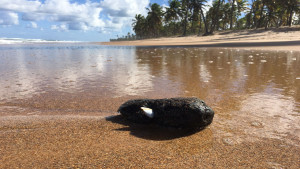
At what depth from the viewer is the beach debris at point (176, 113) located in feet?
6.38

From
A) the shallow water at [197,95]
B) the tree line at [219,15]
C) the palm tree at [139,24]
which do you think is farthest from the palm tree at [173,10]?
the shallow water at [197,95]

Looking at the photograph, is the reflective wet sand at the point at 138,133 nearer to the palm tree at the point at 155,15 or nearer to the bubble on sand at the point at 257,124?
the bubble on sand at the point at 257,124

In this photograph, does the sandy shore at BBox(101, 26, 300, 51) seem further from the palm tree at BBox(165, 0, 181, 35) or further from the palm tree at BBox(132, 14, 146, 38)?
the palm tree at BBox(132, 14, 146, 38)

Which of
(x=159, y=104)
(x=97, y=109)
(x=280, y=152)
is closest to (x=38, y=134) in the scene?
(x=97, y=109)

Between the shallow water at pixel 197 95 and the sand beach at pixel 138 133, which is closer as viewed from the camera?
the sand beach at pixel 138 133

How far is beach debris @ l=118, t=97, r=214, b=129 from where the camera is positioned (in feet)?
6.38

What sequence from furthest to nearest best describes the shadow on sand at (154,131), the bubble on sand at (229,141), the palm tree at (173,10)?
1. the palm tree at (173,10)
2. the shadow on sand at (154,131)
3. the bubble on sand at (229,141)

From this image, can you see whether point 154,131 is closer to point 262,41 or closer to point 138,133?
point 138,133

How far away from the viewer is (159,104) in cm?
213

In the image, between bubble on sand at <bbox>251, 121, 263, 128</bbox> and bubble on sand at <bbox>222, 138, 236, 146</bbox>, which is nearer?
bubble on sand at <bbox>222, 138, 236, 146</bbox>

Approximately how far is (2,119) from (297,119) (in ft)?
11.0

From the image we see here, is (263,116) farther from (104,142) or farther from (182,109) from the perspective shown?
(104,142)

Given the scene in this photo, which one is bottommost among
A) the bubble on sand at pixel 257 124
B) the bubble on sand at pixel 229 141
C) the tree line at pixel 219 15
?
the bubble on sand at pixel 229 141

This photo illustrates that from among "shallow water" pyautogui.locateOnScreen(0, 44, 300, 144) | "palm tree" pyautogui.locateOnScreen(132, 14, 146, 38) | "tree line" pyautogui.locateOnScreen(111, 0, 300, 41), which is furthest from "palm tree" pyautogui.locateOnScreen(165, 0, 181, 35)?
"shallow water" pyautogui.locateOnScreen(0, 44, 300, 144)
